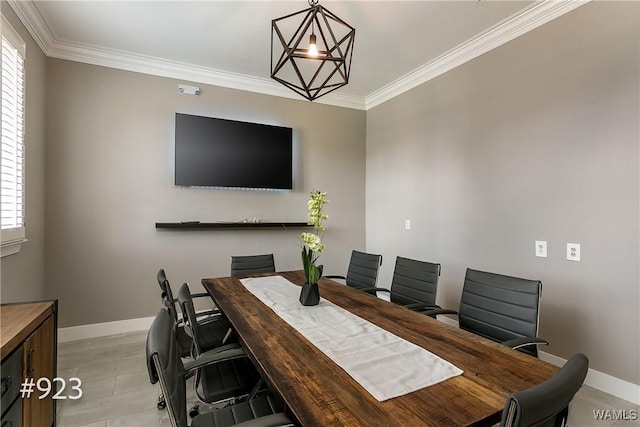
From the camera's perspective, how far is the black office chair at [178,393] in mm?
1027

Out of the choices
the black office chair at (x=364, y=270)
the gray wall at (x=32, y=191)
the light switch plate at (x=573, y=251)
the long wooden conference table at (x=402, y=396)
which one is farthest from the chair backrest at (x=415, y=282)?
the gray wall at (x=32, y=191)

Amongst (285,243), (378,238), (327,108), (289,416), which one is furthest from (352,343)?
(327,108)

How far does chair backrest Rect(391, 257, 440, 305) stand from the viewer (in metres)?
2.44

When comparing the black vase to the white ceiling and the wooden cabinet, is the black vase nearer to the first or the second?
the wooden cabinet

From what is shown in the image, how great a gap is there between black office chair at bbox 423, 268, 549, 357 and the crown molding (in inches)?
87.2

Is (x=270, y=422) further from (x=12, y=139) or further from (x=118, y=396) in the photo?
(x=12, y=139)

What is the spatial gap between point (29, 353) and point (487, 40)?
13.3ft

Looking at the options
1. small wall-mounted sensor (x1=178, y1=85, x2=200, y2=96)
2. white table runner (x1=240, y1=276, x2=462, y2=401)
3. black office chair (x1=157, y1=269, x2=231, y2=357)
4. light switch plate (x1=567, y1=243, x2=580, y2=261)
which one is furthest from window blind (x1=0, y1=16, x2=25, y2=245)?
light switch plate (x1=567, y1=243, x2=580, y2=261)

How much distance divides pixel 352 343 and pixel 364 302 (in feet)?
2.34

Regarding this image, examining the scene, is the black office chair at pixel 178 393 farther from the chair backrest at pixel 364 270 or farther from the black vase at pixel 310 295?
the chair backrest at pixel 364 270

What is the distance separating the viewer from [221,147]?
3.86 metres

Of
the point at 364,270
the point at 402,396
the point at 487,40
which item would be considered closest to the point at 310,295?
the point at 402,396

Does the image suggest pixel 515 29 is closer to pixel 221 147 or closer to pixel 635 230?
pixel 635 230

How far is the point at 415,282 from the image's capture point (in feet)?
8.41
